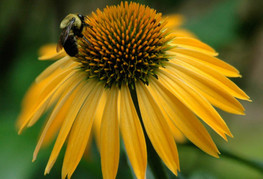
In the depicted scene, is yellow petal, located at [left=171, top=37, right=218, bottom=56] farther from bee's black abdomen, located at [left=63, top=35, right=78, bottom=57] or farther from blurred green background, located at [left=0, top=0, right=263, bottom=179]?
blurred green background, located at [left=0, top=0, right=263, bottom=179]

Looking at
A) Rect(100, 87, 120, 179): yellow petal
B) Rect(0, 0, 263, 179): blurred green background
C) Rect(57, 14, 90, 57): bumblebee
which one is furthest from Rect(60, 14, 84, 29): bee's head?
Rect(0, 0, 263, 179): blurred green background

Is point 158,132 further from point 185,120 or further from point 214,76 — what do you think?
point 214,76

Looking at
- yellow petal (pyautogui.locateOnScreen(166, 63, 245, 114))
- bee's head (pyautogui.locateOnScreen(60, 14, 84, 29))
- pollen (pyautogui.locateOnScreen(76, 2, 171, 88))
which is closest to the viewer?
yellow petal (pyautogui.locateOnScreen(166, 63, 245, 114))

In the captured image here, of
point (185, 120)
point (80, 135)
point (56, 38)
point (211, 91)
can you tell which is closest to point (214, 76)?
point (211, 91)

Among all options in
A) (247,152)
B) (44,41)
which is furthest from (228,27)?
(44,41)

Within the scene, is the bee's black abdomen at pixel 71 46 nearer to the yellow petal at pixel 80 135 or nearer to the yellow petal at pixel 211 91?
the yellow petal at pixel 80 135

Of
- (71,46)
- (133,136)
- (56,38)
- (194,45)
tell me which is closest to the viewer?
(133,136)
